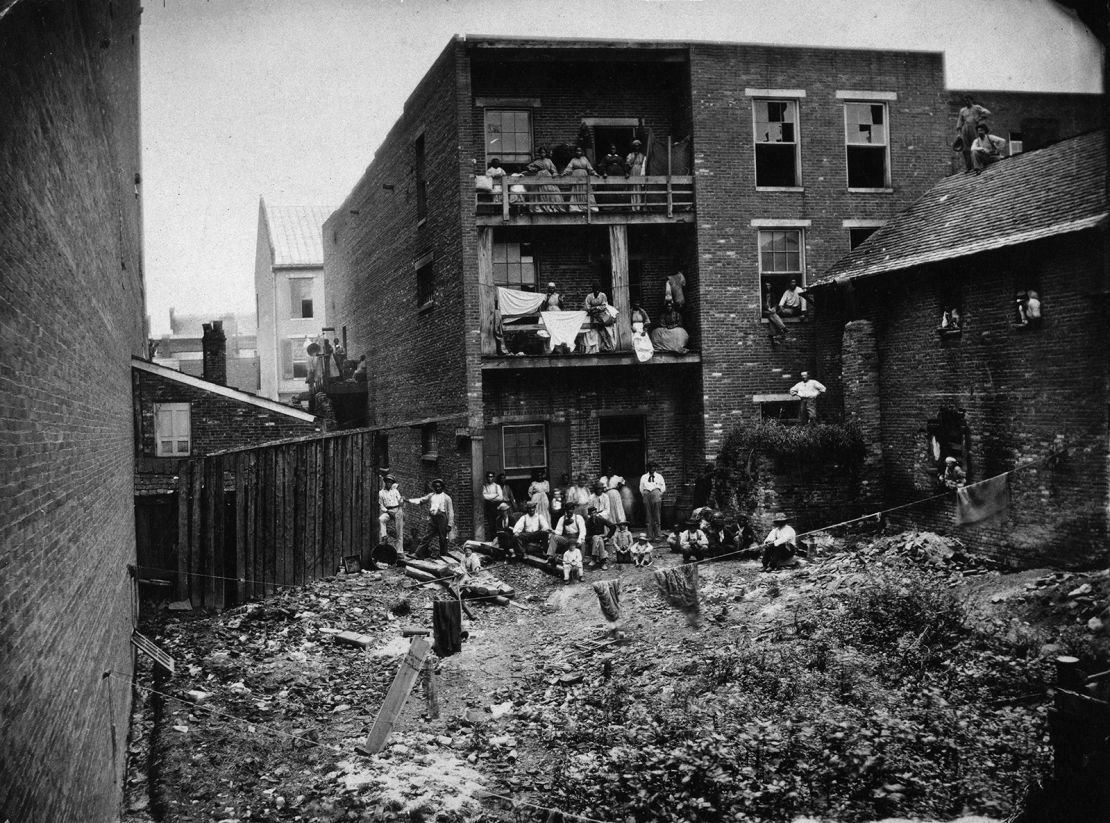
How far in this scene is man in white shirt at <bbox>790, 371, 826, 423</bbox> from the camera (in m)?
18.2

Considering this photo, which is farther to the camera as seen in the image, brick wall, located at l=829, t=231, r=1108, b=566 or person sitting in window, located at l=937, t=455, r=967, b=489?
person sitting in window, located at l=937, t=455, r=967, b=489

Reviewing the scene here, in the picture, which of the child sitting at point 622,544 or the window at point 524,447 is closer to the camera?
the child sitting at point 622,544

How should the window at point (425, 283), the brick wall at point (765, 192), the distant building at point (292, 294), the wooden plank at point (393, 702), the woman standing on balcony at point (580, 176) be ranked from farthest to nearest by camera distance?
the distant building at point (292, 294)
the window at point (425, 283)
the brick wall at point (765, 192)
the woman standing on balcony at point (580, 176)
the wooden plank at point (393, 702)

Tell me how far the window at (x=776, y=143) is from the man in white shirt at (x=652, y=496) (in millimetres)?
7297

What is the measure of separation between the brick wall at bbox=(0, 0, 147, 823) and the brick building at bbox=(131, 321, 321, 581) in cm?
1127

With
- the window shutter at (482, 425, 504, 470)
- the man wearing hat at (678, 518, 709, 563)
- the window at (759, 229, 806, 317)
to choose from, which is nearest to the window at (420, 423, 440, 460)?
the window shutter at (482, 425, 504, 470)

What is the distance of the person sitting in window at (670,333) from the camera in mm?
18844

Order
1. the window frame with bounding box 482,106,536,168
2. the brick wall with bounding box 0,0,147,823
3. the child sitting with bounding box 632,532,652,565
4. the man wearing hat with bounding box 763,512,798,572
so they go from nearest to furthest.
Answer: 1. the brick wall with bounding box 0,0,147,823
2. the man wearing hat with bounding box 763,512,798,572
3. the child sitting with bounding box 632,532,652,565
4. the window frame with bounding box 482,106,536,168

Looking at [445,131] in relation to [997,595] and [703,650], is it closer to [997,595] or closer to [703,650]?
[703,650]

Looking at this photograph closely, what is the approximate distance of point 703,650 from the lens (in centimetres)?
1148

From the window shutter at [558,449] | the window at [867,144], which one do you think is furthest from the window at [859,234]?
the window shutter at [558,449]

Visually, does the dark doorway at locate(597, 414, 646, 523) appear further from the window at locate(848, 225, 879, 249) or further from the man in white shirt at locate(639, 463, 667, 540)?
the window at locate(848, 225, 879, 249)

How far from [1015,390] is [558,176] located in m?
9.89

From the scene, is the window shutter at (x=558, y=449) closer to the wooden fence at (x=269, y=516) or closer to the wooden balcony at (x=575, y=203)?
the wooden balcony at (x=575, y=203)
